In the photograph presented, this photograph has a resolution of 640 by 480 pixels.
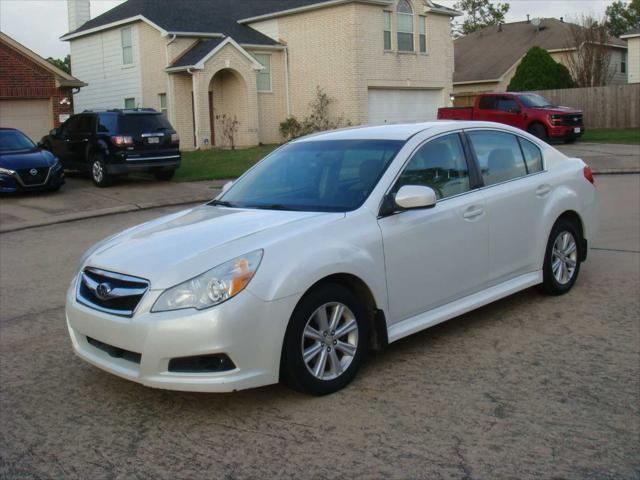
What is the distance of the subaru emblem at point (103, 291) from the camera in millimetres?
4746

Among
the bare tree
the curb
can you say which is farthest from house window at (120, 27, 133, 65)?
the bare tree

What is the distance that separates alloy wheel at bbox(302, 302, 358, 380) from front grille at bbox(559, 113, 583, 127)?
2372 cm

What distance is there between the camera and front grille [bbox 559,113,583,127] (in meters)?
26.9

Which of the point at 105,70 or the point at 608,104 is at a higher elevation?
the point at 105,70

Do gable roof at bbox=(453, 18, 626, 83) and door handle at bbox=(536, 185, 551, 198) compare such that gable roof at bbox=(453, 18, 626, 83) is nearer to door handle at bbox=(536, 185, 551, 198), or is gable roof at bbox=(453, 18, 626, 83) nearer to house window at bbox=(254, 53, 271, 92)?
house window at bbox=(254, 53, 271, 92)

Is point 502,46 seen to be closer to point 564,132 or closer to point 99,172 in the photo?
point 564,132

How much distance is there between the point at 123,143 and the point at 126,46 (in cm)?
1651

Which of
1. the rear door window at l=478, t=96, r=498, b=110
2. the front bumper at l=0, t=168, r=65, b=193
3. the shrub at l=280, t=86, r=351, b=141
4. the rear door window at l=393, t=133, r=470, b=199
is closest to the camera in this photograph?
the rear door window at l=393, t=133, r=470, b=199

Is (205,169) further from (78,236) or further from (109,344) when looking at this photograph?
(109,344)

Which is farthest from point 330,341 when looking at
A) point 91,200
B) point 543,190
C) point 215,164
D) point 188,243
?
point 215,164

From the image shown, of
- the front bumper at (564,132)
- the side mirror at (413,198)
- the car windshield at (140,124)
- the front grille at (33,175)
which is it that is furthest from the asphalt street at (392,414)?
the front bumper at (564,132)

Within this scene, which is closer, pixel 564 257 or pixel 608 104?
pixel 564 257

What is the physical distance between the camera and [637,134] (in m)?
30.0

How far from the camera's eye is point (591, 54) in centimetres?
4225
